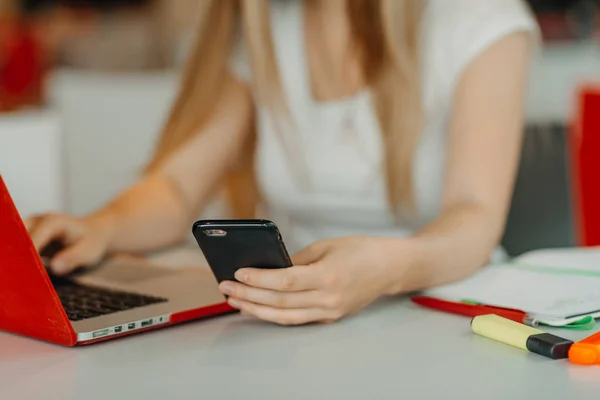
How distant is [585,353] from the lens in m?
0.74

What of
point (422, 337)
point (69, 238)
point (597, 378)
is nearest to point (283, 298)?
point (422, 337)

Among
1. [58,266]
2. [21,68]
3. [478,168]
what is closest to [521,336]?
[478,168]

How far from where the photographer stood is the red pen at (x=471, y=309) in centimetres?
85

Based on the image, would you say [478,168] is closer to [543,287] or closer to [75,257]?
[543,287]

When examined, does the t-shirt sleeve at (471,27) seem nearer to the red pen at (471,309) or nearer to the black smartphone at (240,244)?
the red pen at (471,309)

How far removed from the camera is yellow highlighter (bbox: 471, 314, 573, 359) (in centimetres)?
75

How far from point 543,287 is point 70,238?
0.56m

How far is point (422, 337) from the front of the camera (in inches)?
32.9

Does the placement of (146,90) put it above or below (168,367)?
above

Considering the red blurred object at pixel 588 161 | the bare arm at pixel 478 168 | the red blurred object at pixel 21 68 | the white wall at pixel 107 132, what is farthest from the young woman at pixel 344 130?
the red blurred object at pixel 21 68

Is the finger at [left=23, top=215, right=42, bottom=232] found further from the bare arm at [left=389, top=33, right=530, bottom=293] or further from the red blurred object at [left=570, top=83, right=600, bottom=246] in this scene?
the red blurred object at [left=570, top=83, right=600, bottom=246]

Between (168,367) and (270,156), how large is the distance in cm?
70

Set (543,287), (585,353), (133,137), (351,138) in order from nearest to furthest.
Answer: (585,353), (543,287), (351,138), (133,137)

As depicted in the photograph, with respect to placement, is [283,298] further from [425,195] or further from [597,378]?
[425,195]
